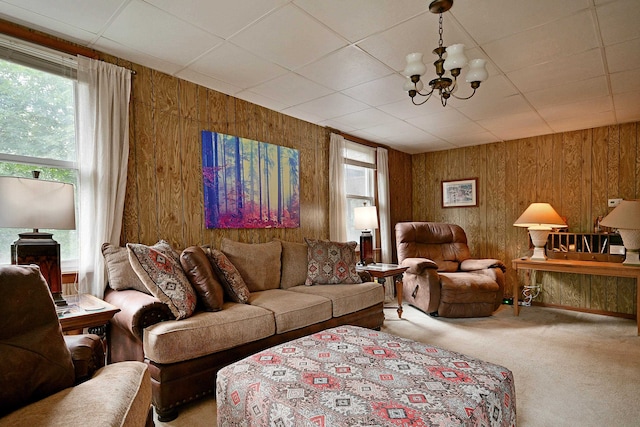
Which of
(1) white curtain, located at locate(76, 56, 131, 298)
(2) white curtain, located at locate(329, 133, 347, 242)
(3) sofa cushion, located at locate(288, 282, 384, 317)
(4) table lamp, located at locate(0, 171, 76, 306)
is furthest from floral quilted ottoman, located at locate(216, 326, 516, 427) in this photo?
(2) white curtain, located at locate(329, 133, 347, 242)

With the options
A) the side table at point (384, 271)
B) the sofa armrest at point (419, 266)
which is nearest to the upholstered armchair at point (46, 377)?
the side table at point (384, 271)

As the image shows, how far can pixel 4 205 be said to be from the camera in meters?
1.70

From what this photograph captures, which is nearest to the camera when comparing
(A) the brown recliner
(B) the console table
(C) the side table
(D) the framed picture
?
(B) the console table

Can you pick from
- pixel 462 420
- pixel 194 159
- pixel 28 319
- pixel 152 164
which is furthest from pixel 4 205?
pixel 462 420

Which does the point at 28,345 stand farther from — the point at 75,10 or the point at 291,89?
the point at 291,89

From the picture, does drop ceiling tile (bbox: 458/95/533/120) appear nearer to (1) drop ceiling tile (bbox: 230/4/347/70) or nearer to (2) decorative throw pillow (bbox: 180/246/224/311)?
(1) drop ceiling tile (bbox: 230/4/347/70)

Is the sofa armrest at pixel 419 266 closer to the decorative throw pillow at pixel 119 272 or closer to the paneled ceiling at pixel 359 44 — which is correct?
the paneled ceiling at pixel 359 44

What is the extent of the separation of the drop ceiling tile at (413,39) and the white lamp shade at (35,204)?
2.08 metres

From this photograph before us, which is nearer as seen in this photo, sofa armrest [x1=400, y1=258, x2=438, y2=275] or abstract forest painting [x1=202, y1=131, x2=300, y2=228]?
abstract forest painting [x1=202, y1=131, x2=300, y2=228]

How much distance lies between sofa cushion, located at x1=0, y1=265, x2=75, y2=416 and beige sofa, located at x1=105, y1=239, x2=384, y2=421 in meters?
0.64

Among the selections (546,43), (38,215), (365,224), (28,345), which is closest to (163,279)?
(38,215)

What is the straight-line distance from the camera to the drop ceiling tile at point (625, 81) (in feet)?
9.18

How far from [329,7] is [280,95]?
1426 mm

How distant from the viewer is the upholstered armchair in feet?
3.56
